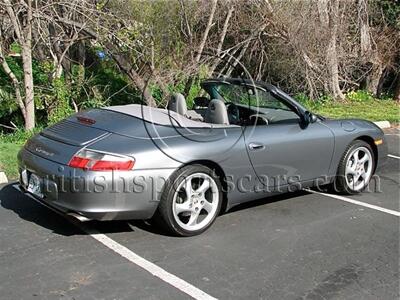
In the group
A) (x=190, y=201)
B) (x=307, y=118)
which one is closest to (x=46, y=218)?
(x=190, y=201)

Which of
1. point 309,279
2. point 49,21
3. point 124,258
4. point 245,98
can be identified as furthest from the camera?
point 49,21

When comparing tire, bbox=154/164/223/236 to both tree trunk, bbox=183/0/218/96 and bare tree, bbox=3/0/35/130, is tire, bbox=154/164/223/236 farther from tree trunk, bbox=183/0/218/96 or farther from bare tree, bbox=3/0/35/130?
tree trunk, bbox=183/0/218/96

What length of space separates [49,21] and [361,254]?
6.65 metres

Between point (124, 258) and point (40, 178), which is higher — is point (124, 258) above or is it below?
below

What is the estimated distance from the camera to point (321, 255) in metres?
4.15

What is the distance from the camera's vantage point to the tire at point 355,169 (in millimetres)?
5586

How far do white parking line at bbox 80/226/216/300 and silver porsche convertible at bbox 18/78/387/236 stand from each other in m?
0.27

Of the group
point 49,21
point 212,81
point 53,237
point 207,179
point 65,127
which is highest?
point 49,21

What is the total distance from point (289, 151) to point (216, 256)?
143 cm

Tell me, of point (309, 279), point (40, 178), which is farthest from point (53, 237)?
point (309, 279)

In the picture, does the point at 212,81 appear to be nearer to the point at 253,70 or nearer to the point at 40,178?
the point at 40,178

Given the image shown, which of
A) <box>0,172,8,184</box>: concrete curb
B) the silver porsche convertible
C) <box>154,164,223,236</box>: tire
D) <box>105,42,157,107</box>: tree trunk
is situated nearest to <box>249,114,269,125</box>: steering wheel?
the silver porsche convertible

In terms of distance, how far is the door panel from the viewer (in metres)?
4.79

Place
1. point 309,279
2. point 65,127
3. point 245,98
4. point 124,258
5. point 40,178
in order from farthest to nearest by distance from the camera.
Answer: point 245,98, point 65,127, point 40,178, point 124,258, point 309,279
